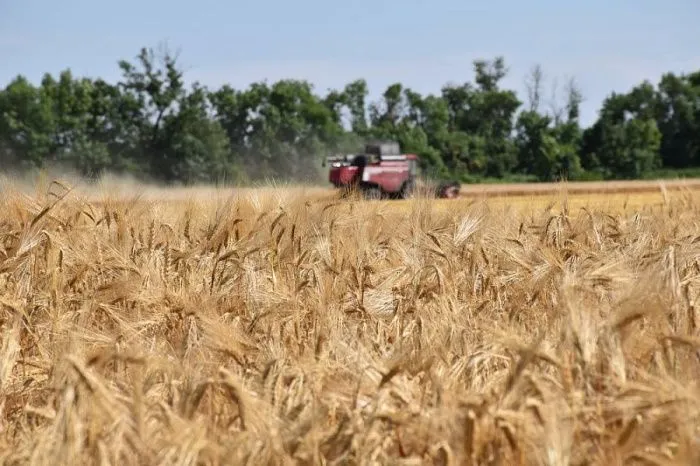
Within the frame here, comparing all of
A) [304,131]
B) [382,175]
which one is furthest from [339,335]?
[304,131]

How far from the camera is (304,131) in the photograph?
38312 millimetres

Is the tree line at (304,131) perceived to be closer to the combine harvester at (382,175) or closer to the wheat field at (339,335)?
the combine harvester at (382,175)

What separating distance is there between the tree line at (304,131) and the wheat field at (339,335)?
17.6 m

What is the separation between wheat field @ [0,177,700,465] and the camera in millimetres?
1820

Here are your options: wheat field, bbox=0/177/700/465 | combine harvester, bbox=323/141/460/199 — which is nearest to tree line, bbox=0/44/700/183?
combine harvester, bbox=323/141/460/199

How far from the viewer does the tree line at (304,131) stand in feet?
108

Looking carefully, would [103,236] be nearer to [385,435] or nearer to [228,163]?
[385,435]

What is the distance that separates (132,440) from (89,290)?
255 cm

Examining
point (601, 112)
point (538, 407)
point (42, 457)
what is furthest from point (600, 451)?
point (601, 112)

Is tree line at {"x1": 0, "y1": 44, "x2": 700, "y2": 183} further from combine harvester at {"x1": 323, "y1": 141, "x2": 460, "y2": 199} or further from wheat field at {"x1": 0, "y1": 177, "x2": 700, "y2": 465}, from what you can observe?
wheat field at {"x1": 0, "y1": 177, "x2": 700, "y2": 465}

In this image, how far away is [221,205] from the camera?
535 cm

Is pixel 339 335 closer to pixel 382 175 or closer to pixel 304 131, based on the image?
pixel 382 175

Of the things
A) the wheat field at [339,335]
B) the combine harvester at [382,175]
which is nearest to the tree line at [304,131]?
the combine harvester at [382,175]

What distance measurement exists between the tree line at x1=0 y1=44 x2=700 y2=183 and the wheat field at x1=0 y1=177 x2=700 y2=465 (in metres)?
17.6
